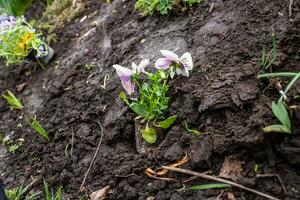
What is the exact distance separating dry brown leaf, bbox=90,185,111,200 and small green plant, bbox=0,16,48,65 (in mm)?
1243

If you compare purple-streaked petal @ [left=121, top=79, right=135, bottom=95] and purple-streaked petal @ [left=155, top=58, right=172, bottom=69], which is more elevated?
purple-streaked petal @ [left=155, top=58, right=172, bottom=69]

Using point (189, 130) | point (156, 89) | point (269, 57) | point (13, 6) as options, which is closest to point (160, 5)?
point (156, 89)

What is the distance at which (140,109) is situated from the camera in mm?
1734

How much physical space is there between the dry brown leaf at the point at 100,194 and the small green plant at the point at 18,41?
1.24 meters

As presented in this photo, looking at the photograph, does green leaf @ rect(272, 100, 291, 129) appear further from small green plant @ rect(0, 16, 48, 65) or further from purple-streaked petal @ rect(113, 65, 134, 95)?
small green plant @ rect(0, 16, 48, 65)

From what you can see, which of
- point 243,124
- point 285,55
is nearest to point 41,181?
point 243,124

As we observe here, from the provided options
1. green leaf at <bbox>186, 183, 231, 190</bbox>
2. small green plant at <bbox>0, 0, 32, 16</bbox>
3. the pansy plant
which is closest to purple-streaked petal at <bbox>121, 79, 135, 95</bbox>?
the pansy plant

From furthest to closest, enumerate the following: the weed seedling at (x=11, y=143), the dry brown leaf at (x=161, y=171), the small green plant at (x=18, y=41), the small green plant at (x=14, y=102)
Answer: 1. the small green plant at (x=18, y=41)
2. the small green plant at (x=14, y=102)
3. the weed seedling at (x=11, y=143)
4. the dry brown leaf at (x=161, y=171)

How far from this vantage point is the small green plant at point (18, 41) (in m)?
2.58

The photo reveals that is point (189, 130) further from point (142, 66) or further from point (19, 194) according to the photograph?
point (19, 194)

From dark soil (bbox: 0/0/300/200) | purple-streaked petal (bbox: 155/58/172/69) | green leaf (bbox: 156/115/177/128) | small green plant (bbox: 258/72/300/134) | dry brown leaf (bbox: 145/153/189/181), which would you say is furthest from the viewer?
purple-streaked petal (bbox: 155/58/172/69)

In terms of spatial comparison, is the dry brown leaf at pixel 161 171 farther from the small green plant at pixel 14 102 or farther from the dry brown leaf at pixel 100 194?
the small green plant at pixel 14 102

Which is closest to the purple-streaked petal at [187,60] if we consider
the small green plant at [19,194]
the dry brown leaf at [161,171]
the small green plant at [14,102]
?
the dry brown leaf at [161,171]

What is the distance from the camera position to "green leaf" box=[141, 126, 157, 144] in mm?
1673
